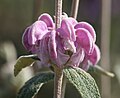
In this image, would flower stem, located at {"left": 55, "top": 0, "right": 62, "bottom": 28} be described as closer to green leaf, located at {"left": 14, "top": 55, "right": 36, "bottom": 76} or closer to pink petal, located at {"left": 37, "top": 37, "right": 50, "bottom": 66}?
pink petal, located at {"left": 37, "top": 37, "right": 50, "bottom": 66}

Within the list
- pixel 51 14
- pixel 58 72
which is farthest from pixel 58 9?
pixel 51 14

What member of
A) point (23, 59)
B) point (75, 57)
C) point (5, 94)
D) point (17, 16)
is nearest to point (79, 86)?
point (75, 57)

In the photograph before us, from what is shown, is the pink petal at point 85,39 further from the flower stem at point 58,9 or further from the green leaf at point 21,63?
the green leaf at point 21,63

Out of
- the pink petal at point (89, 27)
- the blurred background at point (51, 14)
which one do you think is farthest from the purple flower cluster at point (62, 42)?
the blurred background at point (51, 14)

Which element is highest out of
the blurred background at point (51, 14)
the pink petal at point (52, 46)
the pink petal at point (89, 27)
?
the pink petal at point (89, 27)

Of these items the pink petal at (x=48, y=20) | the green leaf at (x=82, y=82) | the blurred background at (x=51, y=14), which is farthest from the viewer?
the blurred background at (x=51, y=14)

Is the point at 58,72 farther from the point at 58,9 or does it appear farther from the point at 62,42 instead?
the point at 58,9
